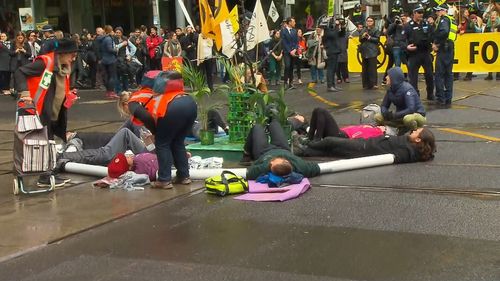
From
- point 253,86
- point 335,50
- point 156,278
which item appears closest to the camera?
point 156,278

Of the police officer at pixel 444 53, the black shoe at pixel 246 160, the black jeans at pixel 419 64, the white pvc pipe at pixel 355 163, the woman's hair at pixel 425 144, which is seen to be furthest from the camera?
the black jeans at pixel 419 64

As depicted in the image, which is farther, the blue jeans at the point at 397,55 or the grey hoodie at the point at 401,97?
the blue jeans at the point at 397,55

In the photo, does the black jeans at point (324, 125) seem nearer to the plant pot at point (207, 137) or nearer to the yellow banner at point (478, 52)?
the plant pot at point (207, 137)

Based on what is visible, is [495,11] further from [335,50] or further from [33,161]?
[33,161]

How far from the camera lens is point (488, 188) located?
21.7ft

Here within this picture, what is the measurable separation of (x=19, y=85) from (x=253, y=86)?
10.2ft

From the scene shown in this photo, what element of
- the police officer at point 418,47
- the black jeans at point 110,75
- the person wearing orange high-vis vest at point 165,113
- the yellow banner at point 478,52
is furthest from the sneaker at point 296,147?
the yellow banner at point 478,52

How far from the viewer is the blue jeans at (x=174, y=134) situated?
681cm

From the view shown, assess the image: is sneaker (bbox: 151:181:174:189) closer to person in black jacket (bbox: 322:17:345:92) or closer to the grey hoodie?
the grey hoodie

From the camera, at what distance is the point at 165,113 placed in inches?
267

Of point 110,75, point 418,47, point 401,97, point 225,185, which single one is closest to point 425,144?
point 401,97

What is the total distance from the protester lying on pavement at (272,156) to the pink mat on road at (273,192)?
183mm

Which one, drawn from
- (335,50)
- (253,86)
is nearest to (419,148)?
(253,86)

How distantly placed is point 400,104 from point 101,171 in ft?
14.1
